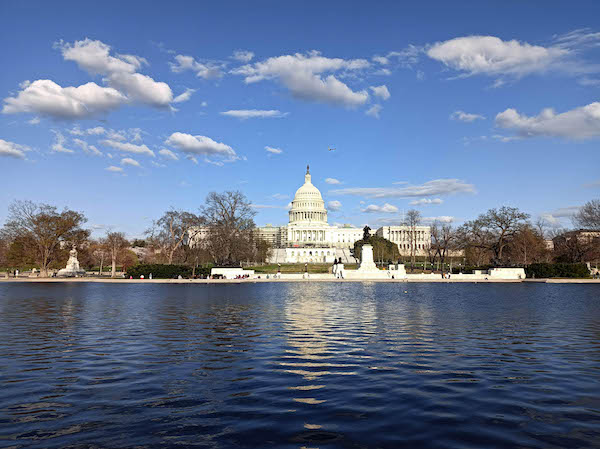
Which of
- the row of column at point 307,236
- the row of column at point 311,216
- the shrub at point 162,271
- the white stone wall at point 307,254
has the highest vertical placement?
the row of column at point 311,216

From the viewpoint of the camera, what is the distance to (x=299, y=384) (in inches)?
416

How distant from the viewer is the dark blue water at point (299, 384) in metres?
7.46

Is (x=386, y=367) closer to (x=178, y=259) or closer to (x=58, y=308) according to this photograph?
(x=58, y=308)

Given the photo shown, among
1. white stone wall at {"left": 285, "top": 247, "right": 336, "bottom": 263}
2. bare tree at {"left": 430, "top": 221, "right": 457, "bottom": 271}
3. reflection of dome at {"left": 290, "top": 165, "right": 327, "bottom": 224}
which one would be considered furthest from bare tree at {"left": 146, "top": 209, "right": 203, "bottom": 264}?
reflection of dome at {"left": 290, "top": 165, "right": 327, "bottom": 224}

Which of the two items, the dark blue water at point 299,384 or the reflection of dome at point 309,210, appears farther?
the reflection of dome at point 309,210

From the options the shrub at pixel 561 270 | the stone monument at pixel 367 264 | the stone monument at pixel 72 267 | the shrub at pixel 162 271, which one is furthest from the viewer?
the stone monument at pixel 72 267

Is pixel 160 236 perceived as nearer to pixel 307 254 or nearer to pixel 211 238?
pixel 211 238

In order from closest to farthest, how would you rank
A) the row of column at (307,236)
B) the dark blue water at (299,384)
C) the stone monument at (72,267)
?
the dark blue water at (299,384)
the stone monument at (72,267)
the row of column at (307,236)

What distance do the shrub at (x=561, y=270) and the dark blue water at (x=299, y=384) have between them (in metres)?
52.2

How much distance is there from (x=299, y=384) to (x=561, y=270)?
68852 millimetres

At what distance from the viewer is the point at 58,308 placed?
27.8 meters

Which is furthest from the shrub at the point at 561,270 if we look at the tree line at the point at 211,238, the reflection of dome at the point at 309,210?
the reflection of dome at the point at 309,210

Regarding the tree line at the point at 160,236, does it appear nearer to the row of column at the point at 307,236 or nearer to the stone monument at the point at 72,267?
the stone monument at the point at 72,267

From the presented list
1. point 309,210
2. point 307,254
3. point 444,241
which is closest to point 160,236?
point 444,241
